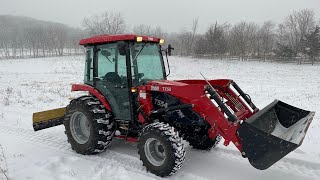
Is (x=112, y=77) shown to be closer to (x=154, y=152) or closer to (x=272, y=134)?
(x=154, y=152)

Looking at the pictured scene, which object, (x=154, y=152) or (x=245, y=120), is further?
(x=154, y=152)

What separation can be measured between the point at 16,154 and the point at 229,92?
14.4 ft

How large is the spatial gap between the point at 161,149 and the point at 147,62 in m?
1.76

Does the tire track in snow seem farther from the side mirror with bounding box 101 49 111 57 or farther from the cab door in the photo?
the side mirror with bounding box 101 49 111 57

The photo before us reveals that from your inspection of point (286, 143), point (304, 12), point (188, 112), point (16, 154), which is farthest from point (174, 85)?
point (304, 12)

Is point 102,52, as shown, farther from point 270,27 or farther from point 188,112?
point 270,27

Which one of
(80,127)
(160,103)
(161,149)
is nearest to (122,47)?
(160,103)

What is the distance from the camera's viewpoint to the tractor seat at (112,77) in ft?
19.7

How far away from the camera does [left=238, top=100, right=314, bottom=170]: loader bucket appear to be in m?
4.36

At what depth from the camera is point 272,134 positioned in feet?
16.4

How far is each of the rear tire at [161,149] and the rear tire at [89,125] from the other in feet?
3.12

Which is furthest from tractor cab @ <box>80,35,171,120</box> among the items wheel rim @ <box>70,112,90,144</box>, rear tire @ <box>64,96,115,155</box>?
wheel rim @ <box>70,112,90,144</box>

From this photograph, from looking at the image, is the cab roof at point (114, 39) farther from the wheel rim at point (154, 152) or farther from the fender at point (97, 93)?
the wheel rim at point (154, 152)

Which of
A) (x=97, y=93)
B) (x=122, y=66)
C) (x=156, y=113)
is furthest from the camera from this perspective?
(x=97, y=93)
